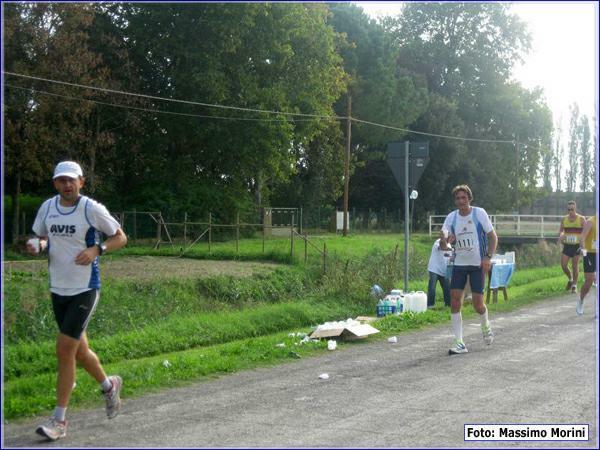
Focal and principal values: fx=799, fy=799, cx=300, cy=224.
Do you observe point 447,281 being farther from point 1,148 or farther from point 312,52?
point 312,52

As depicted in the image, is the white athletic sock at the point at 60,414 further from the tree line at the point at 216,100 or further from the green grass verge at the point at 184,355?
the tree line at the point at 216,100

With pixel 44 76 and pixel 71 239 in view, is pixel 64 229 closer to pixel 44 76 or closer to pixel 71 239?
pixel 71 239

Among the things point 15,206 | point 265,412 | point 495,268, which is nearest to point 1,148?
point 265,412

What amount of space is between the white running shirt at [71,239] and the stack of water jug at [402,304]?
9.11 metres

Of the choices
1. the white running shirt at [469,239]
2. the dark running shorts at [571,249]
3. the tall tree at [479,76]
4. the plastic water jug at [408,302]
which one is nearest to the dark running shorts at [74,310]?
the white running shirt at [469,239]

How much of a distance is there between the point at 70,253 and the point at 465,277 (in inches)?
231

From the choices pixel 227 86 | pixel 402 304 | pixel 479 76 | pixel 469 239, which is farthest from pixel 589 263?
pixel 479 76

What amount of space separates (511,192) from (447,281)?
1881 inches

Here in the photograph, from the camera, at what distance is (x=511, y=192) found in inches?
2464

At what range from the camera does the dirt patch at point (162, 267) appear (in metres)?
18.4

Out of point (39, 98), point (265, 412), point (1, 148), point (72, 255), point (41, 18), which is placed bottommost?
point (265, 412)

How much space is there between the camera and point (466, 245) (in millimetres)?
10664

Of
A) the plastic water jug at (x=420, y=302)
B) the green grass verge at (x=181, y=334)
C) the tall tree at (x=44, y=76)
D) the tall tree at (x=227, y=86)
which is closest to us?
the green grass verge at (x=181, y=334)

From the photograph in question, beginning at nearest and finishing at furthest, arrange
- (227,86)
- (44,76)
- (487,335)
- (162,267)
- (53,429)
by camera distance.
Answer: (53,429)
(487,335)
(162,267)
(44,76)
(227,86)
